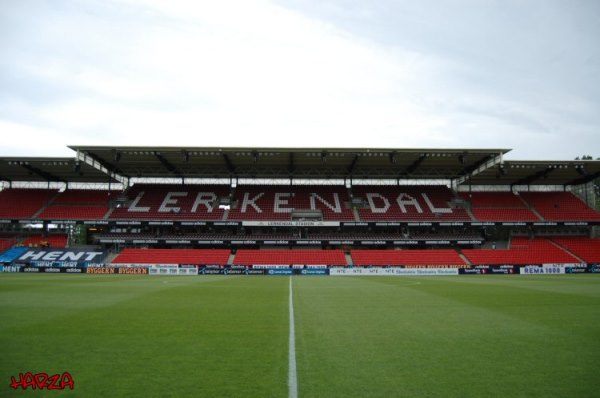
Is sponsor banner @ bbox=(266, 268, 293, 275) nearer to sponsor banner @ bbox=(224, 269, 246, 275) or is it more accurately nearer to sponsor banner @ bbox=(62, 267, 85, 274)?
sponsor banner @ bbox=(224, 269, 246, 275)

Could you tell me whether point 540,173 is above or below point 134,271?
above

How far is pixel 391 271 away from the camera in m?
44.4

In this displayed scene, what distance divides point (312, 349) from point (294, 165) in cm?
4711

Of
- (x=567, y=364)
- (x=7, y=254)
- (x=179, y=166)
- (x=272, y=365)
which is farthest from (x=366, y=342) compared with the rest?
(x=7, y=254)

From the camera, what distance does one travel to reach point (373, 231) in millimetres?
56062

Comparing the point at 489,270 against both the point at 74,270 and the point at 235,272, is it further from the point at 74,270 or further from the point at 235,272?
Answer: the point at 74,270

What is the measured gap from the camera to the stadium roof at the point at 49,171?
50.8 m

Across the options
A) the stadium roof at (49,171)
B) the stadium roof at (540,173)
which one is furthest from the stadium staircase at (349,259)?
the stadium roof at (49,171)

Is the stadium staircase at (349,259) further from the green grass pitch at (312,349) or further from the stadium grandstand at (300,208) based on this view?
the green grass pitch at (312,349)

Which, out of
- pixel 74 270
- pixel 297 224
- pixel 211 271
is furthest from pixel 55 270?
pixel 297 224

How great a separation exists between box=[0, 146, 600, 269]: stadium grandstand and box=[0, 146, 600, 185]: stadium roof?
244 millimetres

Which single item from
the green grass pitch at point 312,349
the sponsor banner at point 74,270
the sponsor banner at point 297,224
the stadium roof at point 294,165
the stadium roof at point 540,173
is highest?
the stadium roof at point 294,165

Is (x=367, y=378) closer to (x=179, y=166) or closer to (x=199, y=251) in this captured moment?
(x=199, y=251)

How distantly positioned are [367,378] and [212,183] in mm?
56960
